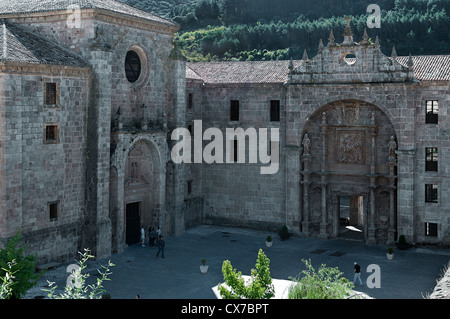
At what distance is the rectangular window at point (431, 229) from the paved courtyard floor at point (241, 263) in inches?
31.8

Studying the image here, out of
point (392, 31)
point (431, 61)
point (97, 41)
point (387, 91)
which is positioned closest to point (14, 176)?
point (97, 41)

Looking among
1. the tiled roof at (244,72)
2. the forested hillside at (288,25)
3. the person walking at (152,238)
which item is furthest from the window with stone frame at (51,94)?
the forested hillside at (288,25)

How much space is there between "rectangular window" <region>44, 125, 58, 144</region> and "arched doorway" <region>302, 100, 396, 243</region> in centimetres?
1557

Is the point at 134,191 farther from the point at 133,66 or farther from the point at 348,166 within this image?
the point at 348,166

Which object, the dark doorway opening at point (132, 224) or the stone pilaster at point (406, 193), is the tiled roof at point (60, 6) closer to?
the dark doorway opening at point (132, 224)

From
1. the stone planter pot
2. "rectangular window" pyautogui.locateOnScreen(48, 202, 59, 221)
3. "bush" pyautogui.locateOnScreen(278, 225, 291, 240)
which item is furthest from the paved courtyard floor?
"rectangular window" pyautogui.locateOnScreen(48, 202, 59, 221)

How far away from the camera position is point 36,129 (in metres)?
29.1

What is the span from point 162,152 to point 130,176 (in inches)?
103

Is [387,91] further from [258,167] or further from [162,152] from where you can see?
[162,152]

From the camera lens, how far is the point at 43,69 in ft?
95.8

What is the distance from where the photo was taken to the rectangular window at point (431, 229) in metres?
34.9

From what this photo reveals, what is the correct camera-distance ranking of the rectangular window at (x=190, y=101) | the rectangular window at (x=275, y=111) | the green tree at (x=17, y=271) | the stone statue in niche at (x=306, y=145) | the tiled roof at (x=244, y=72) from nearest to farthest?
the green tree at (x=17, y=271) → the stone statue in niche at (x=306, y=145) → the rectangular window at (x=275, y=111) → the tiled roof at (x=244, y=72) → the rectangular window at (x=190, y=101)

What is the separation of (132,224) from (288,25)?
64270 millimetres

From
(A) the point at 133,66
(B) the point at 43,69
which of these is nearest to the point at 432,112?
(A) the point at 133,66
